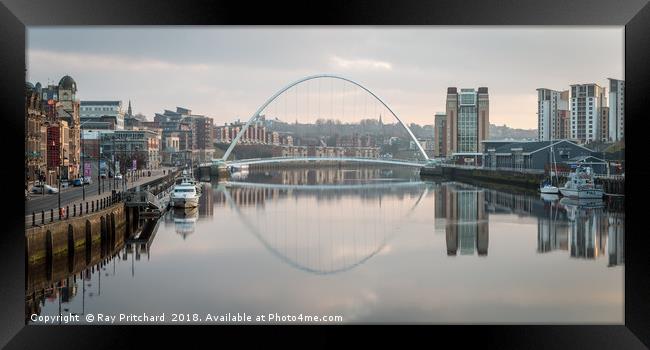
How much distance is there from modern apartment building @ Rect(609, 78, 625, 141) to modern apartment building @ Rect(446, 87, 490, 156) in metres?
15.2

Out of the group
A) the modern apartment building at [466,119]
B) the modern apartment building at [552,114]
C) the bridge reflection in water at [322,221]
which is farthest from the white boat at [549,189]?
the modern apartment building at [466,119]

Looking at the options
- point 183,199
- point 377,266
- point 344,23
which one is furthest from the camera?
point 183,199

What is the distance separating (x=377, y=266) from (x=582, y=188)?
13.0 meters

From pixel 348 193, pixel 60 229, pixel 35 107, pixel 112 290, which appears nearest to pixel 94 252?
pixel 60 229

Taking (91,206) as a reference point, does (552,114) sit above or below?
above

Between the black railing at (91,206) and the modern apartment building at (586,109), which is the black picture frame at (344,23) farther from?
the modern apartment building at (586,109)

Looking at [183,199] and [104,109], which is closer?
[183,199]

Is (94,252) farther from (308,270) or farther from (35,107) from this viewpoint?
(35,107)

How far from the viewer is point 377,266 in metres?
10.6

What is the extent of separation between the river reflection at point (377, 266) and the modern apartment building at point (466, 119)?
107 ft

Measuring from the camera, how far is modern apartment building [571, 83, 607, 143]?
41.8 m

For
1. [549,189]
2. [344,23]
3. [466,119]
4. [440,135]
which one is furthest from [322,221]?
[440,135]

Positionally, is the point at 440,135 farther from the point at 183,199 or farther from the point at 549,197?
the point at 183,199

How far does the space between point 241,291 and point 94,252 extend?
364cm
